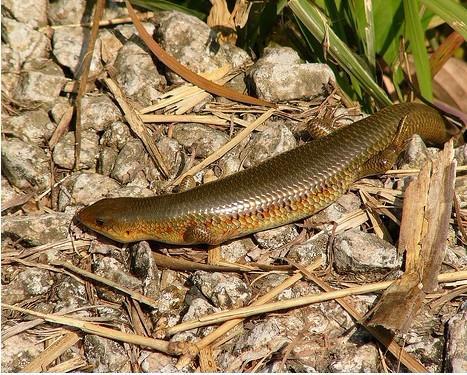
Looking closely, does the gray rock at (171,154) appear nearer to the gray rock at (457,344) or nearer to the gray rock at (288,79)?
the gray rock at (288,79)

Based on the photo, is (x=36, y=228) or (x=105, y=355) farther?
(x=36, y=228)

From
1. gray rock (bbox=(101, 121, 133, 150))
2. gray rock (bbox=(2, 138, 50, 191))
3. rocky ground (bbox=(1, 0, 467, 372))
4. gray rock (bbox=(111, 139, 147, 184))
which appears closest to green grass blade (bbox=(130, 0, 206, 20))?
rocky ground (bbox=(1, 0, 467, 372))

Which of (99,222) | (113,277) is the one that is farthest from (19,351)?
(99,222)

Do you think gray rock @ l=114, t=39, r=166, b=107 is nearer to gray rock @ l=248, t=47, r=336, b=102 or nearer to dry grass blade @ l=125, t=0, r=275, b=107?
dry grass blade @ l=125, t=0, r=275, b=107

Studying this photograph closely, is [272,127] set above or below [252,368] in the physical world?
above

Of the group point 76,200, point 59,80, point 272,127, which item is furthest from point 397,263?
point 59,80

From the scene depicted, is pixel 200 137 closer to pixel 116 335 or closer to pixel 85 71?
pixel 85 71

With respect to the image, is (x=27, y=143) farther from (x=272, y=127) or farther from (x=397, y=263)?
(x=397, y=263)
